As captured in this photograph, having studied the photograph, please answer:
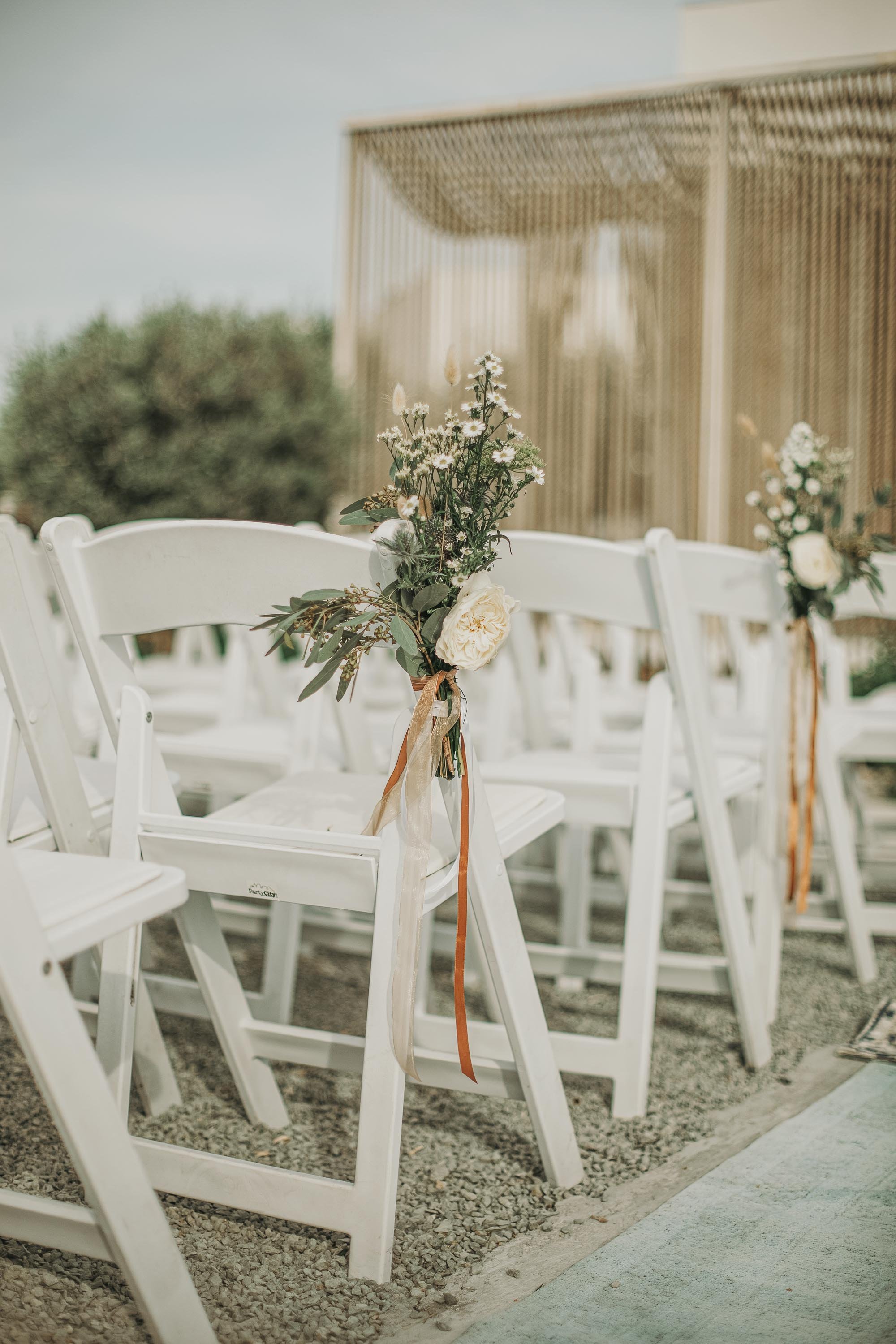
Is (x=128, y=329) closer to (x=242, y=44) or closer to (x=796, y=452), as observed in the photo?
(x=242, y=44)

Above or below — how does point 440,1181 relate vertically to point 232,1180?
below

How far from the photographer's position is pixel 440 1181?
1.88 meters

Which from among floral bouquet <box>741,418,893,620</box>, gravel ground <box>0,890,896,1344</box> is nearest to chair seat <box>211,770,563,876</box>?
gravel ground <box>0,890,896,1344</box>

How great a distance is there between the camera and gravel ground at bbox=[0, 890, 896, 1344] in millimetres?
1501

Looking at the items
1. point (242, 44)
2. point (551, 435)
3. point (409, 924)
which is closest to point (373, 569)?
point (409, 924)

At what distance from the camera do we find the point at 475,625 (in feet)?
4.99

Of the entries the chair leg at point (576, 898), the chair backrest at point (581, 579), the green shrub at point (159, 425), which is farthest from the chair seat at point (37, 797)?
the green shrub at point (159, 425)

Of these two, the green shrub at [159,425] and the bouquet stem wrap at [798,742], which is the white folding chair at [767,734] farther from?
the green shrub at [159,425]

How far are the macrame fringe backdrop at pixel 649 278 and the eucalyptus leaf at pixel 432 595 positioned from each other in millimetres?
5668

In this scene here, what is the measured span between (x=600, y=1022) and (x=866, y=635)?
17.8ft

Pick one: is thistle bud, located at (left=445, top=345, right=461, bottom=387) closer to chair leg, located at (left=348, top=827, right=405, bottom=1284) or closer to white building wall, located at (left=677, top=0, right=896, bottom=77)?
chair leg, located at (left=348, top=827, right=405, bottom=1284)

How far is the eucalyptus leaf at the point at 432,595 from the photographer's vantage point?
154 centimetres

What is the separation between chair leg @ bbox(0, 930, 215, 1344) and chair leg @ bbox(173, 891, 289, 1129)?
0.54m

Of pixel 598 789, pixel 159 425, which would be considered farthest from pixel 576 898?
pixel 159 425
